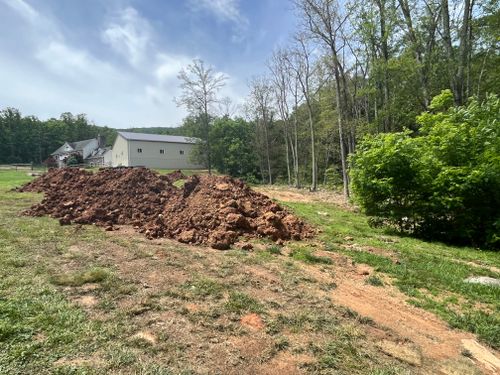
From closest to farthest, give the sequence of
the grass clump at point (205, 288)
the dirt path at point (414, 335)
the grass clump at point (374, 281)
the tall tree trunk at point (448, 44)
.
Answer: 1. the dirt path at point (414, 335)
2. the grass clump at point (205, 288)
3. the grass clump at point (374, 281)
4. the tall tree trunk at point (448, 44)

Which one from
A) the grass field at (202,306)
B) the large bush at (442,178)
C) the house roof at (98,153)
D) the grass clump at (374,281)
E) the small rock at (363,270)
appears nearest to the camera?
the grass field at (202,306)

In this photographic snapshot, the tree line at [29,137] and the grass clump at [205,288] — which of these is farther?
the tree line at [29,137]

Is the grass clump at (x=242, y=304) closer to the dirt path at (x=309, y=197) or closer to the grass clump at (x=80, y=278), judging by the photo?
the grass clump at (x=80, y=278)

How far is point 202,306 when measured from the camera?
12.3ft

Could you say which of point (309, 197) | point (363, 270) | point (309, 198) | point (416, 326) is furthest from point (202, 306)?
point (309, 197)

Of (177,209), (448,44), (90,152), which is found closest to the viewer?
(177,209)

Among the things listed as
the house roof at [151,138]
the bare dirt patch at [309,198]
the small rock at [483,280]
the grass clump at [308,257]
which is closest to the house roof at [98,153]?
the house roof at [151,138]

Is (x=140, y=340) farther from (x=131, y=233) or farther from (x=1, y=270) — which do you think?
(x=131, y=233)

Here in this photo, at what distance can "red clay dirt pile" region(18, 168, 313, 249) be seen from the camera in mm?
7438

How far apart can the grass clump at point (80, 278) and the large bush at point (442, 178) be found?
7.05 meters

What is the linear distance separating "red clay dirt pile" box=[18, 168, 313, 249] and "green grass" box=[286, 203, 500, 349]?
1.46 m

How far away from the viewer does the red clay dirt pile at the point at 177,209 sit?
293 inches

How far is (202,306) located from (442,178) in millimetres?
7165

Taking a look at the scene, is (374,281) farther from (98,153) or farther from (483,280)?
(98,153)
